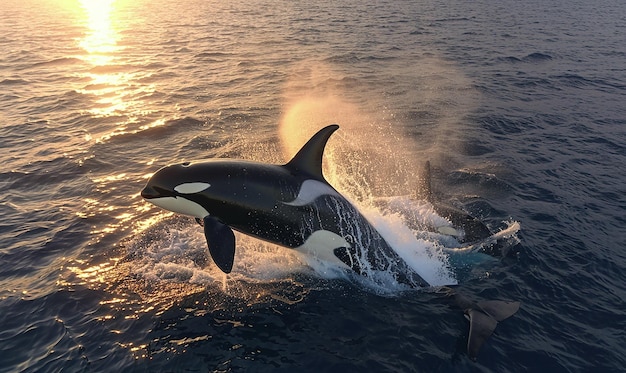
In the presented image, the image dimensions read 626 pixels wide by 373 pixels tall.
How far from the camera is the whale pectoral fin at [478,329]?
8914 millimetres

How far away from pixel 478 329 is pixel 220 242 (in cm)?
586

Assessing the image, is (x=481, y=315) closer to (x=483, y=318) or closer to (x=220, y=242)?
(x=483, y=318)

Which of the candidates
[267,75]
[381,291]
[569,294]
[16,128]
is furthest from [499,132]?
[16,128]

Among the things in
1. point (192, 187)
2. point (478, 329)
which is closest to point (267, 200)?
point (192, 187)

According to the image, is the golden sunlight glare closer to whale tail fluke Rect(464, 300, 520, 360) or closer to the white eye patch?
the white eye patch

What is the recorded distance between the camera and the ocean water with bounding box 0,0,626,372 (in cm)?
924

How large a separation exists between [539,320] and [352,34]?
39.9 meters

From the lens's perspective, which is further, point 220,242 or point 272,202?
A: point 272,202

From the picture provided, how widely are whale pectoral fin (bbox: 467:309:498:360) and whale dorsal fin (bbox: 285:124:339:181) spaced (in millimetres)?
4723

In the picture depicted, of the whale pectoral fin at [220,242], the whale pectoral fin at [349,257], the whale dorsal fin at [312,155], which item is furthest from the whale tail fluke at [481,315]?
the whale pectoral fin at [220,242]

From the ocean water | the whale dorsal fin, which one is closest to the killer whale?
the whale dorsal fin

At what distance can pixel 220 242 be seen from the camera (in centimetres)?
967

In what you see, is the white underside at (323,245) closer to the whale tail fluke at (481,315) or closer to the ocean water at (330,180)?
the ocean water at (330,180)

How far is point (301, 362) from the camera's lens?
28.5ft
